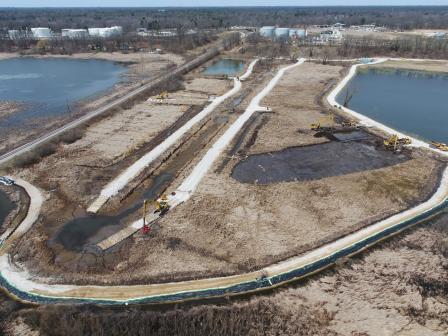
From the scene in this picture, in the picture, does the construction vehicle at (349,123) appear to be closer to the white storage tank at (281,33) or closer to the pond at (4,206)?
the pond at (4,206)

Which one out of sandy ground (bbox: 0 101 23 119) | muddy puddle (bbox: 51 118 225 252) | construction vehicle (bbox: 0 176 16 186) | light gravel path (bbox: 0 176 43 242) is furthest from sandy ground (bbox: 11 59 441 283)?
sandy ground (bbox: 0 101 23 119)

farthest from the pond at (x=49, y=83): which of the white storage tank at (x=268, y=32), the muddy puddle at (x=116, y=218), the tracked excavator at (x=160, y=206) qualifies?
the white storage tank at (x=268, y=32)

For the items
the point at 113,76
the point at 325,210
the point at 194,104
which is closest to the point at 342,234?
the point at 325,210

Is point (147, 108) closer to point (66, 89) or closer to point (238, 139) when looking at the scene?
point (238, 139)

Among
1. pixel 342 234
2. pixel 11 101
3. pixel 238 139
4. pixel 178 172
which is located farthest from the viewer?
pixel 11 101

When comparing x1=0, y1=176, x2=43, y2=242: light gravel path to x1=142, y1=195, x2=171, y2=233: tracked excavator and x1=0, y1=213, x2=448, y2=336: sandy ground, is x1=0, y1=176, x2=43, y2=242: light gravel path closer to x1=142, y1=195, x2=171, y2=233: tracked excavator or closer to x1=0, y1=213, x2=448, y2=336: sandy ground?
x1=0, y1=213, x2=448, y2=336: sandy ground

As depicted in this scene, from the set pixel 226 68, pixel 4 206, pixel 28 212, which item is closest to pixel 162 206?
pixel 28 212
